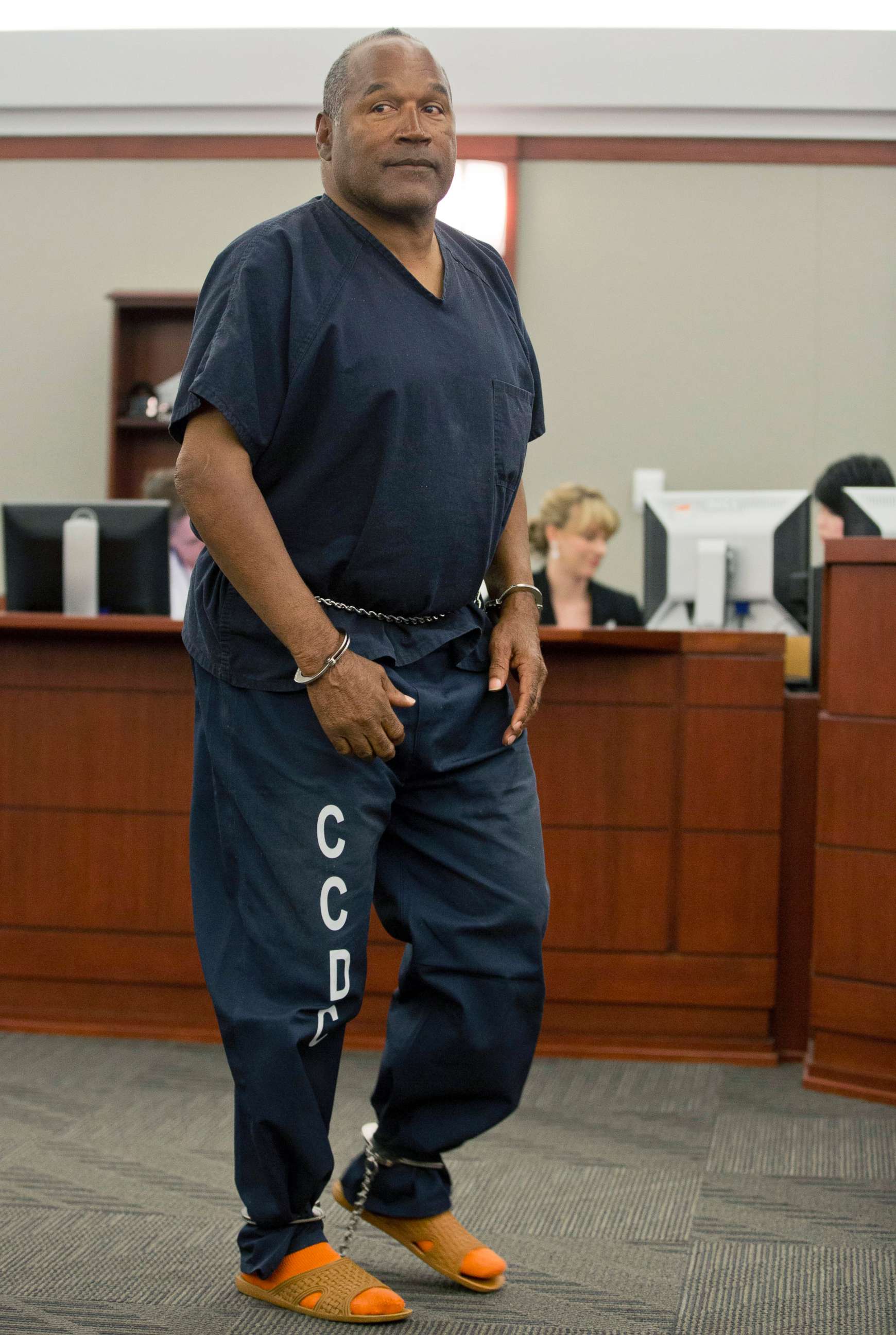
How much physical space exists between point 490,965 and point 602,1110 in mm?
1020

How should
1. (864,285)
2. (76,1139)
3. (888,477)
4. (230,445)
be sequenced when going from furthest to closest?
(864,285)
(888,477)
(76,1139)
(230,445)

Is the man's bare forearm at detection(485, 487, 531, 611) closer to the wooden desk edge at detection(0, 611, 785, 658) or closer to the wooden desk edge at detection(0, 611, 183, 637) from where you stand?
the wooden desk edge at detection(0, 611, 785, 658)

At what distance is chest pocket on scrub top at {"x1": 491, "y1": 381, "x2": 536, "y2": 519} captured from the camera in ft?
A: 4.84

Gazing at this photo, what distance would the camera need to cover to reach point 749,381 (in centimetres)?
516

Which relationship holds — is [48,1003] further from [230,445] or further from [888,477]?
[888,477]

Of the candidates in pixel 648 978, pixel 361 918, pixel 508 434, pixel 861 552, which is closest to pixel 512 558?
pixel 508 434

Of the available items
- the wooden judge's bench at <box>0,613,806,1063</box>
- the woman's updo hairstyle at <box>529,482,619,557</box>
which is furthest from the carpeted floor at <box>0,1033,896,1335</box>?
the woman's updo hairstyle at <box>529,482,619,557</box>

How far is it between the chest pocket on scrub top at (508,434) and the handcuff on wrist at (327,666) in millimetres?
260

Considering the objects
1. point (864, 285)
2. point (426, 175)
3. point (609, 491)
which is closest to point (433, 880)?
point (426, 175)

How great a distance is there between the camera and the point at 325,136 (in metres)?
1.46

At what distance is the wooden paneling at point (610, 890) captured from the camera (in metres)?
2.71

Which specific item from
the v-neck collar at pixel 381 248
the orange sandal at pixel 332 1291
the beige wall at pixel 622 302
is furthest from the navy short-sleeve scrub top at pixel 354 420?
the beige wall at pixel 622 302

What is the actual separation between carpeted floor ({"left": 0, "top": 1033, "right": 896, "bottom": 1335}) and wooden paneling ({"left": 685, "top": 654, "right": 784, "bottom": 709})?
74 cm

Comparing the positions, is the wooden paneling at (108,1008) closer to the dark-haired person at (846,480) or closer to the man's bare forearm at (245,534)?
the man's bare forearm at (245,534)
